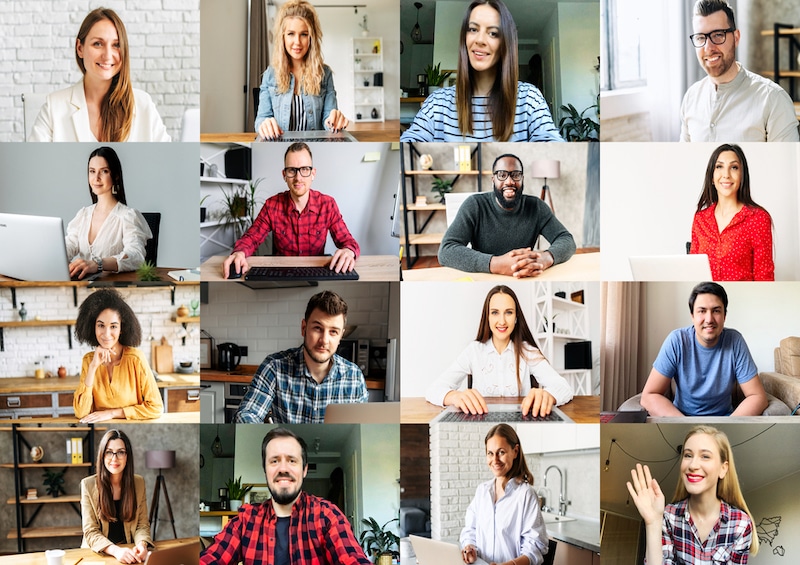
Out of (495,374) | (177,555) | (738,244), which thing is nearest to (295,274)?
(495,374)

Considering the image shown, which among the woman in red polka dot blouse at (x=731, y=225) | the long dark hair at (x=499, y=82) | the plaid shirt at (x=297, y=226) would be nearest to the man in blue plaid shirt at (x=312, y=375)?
the plaid shirt at (x=297, y=226)

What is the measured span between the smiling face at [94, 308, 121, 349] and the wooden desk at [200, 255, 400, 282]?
0.41m

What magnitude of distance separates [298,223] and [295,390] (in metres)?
0.69

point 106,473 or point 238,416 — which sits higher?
point 238,416

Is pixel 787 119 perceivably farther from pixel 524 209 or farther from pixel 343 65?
pixel 343 65

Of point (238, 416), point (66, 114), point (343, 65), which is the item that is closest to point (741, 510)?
point (238, 416)

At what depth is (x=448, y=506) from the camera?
11.6 ft

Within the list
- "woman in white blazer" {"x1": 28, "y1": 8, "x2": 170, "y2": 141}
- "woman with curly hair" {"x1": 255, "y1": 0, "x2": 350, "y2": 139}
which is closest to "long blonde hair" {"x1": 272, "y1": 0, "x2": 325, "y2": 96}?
"woman with curly hair" {"x1": 255, "y1": 0, "x2": 350, "y2": 139}

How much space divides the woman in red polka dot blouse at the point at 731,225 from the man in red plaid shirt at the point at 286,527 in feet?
6.07

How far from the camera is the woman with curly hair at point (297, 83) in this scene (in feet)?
11.4

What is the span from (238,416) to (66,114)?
1.42 meters

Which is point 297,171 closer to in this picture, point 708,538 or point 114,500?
point 114,500

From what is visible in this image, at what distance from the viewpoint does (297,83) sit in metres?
3.50

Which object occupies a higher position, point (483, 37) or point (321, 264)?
point (483, 37)
